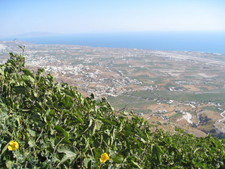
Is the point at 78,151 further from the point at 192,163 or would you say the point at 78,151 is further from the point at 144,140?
the point at 192,163

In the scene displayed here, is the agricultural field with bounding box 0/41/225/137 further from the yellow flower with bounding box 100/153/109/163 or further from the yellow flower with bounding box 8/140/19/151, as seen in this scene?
the yellow flower with bounding box 8/140/19/151

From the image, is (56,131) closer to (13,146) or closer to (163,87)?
(13,146)

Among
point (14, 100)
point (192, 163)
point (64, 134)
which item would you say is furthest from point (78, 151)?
point (192, 163)

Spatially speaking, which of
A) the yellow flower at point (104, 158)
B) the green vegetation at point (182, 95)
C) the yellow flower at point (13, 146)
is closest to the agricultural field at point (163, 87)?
the green vegetation at point (182, 95)

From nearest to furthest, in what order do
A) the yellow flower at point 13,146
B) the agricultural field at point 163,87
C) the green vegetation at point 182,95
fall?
the yellow flower at point 13,146, the agricultural field at point 163,87, the green vegetation at point 182,95

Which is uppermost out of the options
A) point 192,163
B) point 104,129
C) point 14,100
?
point 14,100

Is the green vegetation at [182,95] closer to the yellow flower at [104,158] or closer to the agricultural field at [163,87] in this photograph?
the agricultural field at [163,87]

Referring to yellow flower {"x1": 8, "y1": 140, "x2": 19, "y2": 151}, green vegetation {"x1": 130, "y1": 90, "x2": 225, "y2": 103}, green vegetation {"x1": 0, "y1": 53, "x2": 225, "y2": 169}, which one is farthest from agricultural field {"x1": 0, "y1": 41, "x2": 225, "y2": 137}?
yellow flower {"x1": 8, "y1": 140, "x2": 19, "y2": 151}

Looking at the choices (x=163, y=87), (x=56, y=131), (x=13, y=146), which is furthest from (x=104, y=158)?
(x=163, y=87)

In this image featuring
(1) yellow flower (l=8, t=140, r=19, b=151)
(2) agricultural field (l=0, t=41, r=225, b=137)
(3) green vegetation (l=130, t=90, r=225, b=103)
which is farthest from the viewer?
(3) green vegetation (l=130, t=90, r=225, b=103)
